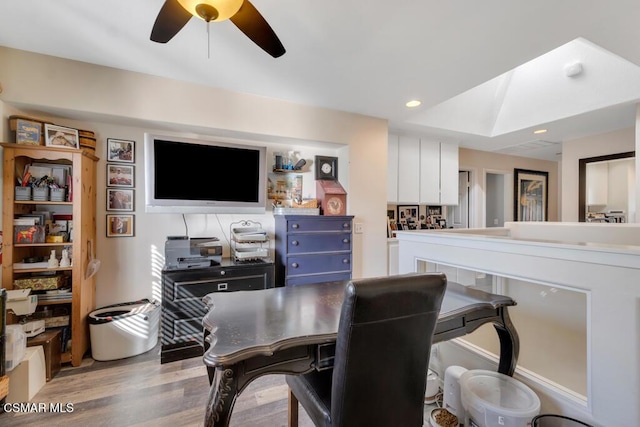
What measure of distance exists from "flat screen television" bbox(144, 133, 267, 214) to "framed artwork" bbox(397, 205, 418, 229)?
2.40m

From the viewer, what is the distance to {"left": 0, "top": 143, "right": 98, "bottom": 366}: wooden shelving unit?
2111 mm

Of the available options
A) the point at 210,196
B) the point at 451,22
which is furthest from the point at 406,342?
the point at 210,196

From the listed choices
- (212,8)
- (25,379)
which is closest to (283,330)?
(212,8)

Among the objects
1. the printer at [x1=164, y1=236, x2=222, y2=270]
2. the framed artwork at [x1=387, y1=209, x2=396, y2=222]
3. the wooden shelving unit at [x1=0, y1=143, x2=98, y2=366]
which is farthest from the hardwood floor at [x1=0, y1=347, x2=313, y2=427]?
the framed artwork at [x1=387, y1=209, x2=396, y2=222]

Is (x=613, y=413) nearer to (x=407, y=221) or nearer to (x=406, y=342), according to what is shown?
(x=406, y=342)

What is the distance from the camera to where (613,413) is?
133 centimetres

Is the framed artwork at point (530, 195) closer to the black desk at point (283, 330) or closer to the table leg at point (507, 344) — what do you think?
the table leg at point (507, 344)

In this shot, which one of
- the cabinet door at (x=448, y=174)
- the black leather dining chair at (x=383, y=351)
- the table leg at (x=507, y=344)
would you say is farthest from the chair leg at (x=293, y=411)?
the cabinet door at (x=448, y=174)

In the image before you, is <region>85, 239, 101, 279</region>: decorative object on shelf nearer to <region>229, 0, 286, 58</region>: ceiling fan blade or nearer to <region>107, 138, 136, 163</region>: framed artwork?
<region>107, 138, 136, 163</region>: framed artwork

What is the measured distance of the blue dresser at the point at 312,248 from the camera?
113 inches

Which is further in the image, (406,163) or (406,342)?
(406,163)

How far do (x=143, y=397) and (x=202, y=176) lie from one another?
1.82 m

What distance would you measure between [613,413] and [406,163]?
10.7 ft

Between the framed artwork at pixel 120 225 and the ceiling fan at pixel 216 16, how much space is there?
5.96 ft
